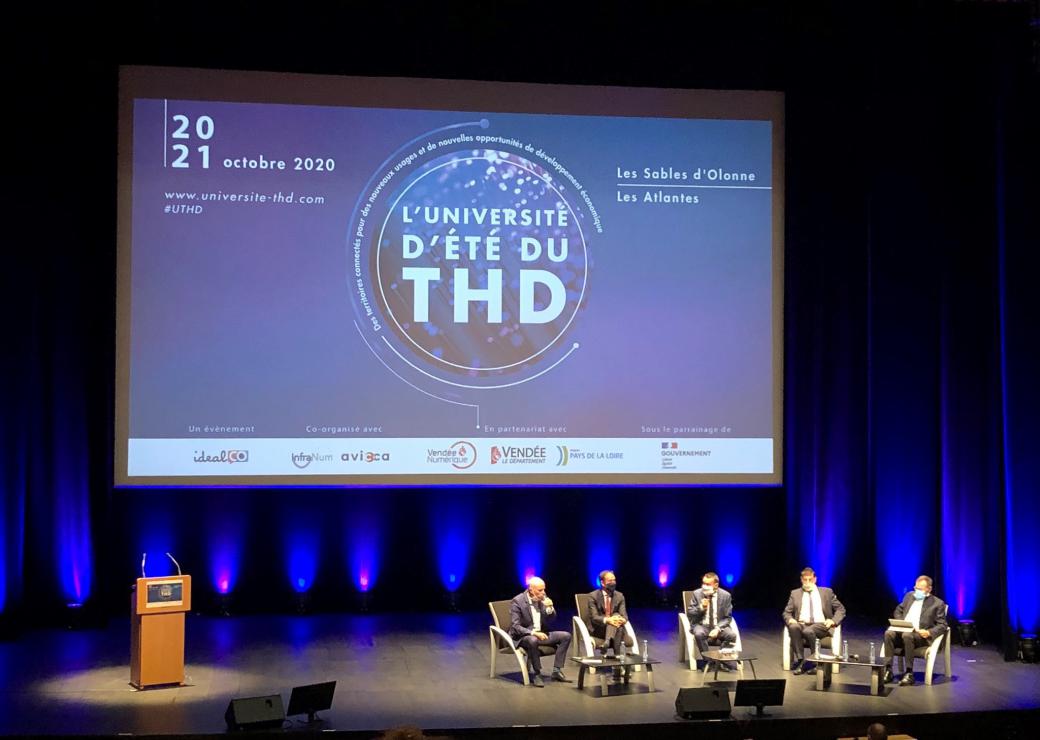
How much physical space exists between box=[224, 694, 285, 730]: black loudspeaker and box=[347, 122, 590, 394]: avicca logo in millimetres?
3589

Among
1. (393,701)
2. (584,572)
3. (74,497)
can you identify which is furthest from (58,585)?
(584,572)

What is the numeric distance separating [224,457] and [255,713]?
323 cm

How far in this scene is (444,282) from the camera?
9.87m

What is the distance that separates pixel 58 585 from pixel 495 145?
16.4 ft

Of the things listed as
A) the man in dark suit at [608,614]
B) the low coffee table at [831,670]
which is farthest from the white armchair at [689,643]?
the low coffee table at [831,670]

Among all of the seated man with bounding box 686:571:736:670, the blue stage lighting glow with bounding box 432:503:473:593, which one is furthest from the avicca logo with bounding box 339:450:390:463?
the seated man with bounding box 686:571:736:670

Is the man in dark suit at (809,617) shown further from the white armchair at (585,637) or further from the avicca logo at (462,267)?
the avicca logo at (462,267)

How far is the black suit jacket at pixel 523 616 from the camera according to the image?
26.5 feet

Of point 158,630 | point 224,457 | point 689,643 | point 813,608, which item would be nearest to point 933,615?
point 813,608

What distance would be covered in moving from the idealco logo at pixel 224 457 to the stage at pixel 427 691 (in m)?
1.34

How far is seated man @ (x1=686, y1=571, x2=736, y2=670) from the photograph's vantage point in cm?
841

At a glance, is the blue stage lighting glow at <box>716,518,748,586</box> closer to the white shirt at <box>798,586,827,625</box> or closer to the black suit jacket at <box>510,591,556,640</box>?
the white shirt at <box>798,586,827,625</box>

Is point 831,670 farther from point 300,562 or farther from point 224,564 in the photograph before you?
point 224,564

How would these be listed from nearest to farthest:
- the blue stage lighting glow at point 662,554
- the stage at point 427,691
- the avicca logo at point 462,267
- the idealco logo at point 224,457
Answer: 1. the stage at point 427,691
2. the idealco logo at point 224,457
3. the avicca logo at point 462,267
4. the blue stage lighting glow at point 662,554
